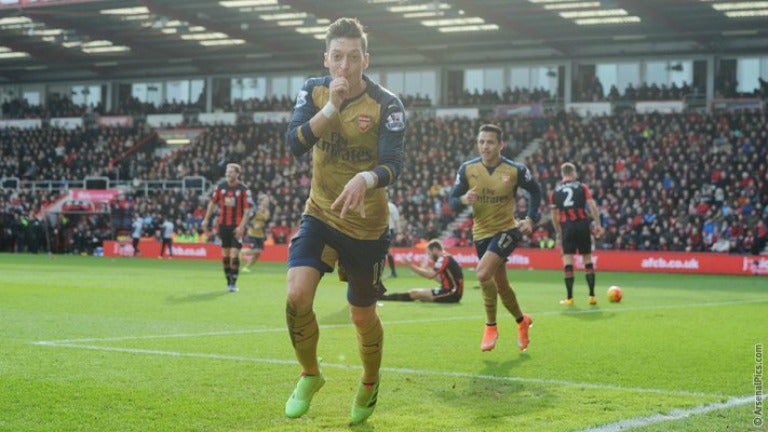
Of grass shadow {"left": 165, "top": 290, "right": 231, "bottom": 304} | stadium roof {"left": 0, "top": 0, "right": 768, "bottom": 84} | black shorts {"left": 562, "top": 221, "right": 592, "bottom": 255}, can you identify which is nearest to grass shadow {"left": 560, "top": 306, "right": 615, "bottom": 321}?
black shorts {"left": 562, "top": 221, "right": 592, "bottom": 255}

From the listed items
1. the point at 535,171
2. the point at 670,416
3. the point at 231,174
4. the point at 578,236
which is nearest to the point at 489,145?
the point at 670,416

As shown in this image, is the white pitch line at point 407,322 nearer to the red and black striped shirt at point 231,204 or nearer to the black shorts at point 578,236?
the black shorts at point 578,236

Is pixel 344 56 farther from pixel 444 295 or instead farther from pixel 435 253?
pixel 435 253

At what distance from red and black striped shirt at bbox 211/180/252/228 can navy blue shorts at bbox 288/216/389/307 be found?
13.0 metres

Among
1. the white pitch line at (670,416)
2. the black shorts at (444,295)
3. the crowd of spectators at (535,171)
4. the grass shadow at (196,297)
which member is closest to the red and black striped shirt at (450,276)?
the black shorts at (444,295)

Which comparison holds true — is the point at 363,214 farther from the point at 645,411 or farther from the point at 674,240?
the point at 674,240

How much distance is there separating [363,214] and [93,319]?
784cm

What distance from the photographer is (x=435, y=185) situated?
4259cm

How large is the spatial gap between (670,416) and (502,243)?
4573mm

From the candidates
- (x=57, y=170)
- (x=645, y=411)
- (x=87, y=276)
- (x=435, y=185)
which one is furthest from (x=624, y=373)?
(x=57, y=170)

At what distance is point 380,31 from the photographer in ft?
152

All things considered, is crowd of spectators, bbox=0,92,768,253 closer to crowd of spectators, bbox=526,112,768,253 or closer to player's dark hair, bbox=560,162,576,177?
crowd of spectators, bbox=526,112,768,253

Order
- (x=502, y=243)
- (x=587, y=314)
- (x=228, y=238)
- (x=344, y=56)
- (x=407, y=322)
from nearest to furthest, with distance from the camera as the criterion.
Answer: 1. (x=344, y=56)
2. (x=502, y=243)
3. (x=407, y=322)
4. (x=587, y=314)
5. (x=228, y=238)

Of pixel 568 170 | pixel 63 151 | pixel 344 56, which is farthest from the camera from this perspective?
pixel 63 151
